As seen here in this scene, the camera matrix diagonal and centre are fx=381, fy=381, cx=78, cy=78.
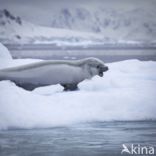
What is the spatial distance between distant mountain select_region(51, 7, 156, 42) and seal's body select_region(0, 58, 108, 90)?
1.39ft

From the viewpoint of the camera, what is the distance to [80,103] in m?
3.42

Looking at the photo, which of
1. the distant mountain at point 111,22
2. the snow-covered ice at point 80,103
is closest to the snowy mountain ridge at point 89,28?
the distant mountain at point 111,22

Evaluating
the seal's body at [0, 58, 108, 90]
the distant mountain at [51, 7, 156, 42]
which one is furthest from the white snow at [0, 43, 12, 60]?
the distant mountain at [51, 7, 156, 42]

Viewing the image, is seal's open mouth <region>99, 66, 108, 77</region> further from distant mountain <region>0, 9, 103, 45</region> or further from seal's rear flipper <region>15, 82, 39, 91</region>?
seal's rear flipper <region>15, 82, 39, 91</region>

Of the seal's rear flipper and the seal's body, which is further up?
the seal's body

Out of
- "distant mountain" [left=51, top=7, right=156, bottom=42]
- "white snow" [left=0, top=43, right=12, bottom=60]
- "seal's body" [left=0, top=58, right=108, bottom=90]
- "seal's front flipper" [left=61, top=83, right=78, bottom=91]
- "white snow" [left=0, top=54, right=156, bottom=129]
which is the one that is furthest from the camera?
"distant mountain" [left=51, top=7, right=156, bottom=42]

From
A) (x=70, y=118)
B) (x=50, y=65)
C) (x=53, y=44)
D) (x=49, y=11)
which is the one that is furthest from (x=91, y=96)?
(x=49, y=11)

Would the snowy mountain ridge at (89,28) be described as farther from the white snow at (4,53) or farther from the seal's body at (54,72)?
the seal's body at (54,72)

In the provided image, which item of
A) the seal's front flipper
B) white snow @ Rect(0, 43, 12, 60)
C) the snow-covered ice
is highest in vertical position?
white snow @ Rect(0, 43, 12, 60)

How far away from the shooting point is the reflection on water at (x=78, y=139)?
2.96 metres

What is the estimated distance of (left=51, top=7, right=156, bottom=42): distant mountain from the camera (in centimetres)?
409

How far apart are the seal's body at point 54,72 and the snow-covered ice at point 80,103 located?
7 centimetres

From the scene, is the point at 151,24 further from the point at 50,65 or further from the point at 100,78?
the point at 50,65

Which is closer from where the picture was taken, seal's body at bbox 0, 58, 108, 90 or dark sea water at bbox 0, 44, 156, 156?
dark sea water at bbox 0, 44, 156, 156
